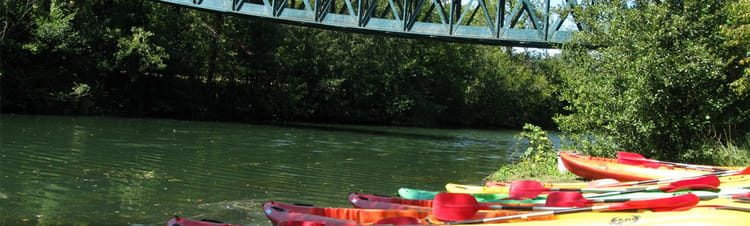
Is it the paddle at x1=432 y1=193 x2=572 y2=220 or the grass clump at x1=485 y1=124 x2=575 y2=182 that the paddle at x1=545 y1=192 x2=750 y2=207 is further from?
the grass clump at x1=485 y1=124 x2=575 y2=182

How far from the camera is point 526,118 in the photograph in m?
61.1

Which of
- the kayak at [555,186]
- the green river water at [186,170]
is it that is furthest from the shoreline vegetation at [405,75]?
the green river water at [186,170]

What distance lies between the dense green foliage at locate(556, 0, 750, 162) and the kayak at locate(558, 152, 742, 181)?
5.59 ft

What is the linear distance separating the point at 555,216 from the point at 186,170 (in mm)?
10194

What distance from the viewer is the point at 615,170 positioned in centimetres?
1454

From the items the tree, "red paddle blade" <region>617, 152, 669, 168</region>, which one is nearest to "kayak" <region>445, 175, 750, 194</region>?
"red paddle blade" <region>617, 152, 669, 168</region>

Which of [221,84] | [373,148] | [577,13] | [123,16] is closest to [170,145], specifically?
[373,148]

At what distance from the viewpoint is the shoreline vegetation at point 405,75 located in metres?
16.0

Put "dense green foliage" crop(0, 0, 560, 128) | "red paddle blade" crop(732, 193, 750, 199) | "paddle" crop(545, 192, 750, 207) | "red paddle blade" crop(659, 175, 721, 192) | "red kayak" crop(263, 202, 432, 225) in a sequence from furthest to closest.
A: 1. "dense green foliage" crop(0, 0, 560, 128)
2. "red paddle blade" crop(659, 175, 721, 192)
3. "paddle" crop(545, 192, 750, 207)
4. "red paddle blade" crop(732, 193, 750, 199)
5. "red kayak" crop(263, 202, 432, 225)

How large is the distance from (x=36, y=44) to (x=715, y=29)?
2955 cm

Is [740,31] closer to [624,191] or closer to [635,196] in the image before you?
[624,191]

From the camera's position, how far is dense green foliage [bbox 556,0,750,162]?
15.7m

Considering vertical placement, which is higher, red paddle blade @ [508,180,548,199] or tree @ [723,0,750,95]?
tree @ [723,0,750,95]

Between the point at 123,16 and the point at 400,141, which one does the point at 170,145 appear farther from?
the point at 123,16
